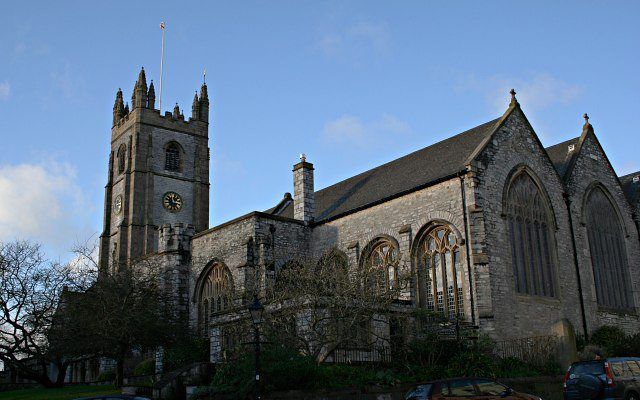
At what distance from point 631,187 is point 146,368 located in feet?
91.3

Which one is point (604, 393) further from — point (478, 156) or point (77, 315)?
point (77, 315)

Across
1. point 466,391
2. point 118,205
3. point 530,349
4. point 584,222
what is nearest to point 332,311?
point 466,391

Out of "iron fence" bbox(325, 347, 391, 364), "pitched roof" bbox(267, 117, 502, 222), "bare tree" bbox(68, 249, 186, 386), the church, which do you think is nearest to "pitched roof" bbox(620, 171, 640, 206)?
the church

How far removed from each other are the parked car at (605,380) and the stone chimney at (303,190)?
18426 mm

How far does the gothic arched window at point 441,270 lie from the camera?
1086 inches

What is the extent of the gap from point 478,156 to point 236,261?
12.7 meters

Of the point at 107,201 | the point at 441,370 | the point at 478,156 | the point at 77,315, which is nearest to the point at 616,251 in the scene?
the point at 478,156

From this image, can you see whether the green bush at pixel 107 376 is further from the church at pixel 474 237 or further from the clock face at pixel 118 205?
the clock face at pixel 118 205

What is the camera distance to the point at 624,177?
38781mm

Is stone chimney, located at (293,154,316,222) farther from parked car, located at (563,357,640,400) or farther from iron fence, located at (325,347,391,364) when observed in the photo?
parked car, located at (563,357,640,400)

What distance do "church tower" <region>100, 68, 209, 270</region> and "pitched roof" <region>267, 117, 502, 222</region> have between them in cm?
2006

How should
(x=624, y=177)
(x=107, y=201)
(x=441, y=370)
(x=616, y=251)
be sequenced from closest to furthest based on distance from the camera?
(x=441, y=370) < (x=616, y=251) < (x=624, y=177) < (x=107, y=201)

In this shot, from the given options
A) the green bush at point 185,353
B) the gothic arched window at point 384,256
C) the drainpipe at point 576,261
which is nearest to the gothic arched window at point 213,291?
the green bush at point 185,353

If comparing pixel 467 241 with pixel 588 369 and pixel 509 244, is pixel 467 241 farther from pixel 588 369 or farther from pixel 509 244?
pixel 588 369
